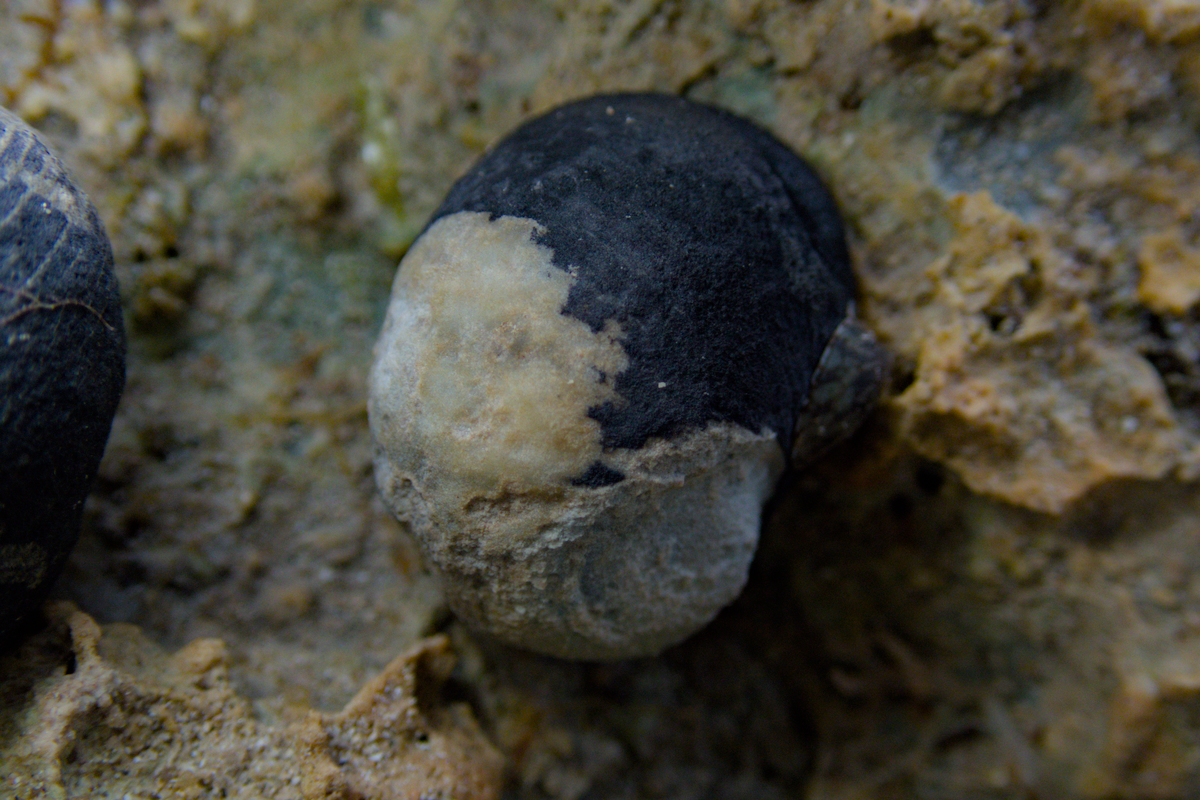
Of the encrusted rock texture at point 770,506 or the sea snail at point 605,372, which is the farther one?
the encrusted rock texture at point 770,506

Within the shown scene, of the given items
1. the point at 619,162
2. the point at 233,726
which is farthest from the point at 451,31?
the point at 233,726

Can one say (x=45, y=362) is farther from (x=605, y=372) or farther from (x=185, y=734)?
(x=605, y=372)

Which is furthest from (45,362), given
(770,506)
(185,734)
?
(770,506)

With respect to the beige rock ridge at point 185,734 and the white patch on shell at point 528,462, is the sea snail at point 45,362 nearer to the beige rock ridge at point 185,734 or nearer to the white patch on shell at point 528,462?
the beige rock ridge at point 185,734

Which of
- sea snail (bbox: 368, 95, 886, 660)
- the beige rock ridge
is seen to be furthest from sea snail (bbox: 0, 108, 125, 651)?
sea snail (bbox: 368, 95, 886, 660)

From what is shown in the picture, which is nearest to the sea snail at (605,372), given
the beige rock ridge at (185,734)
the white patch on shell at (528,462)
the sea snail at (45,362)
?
the white patch on shell at (528,462)

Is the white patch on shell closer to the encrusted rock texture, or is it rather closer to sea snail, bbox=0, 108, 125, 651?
the encrusted rock texture

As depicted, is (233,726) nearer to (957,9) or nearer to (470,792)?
(470,792)
